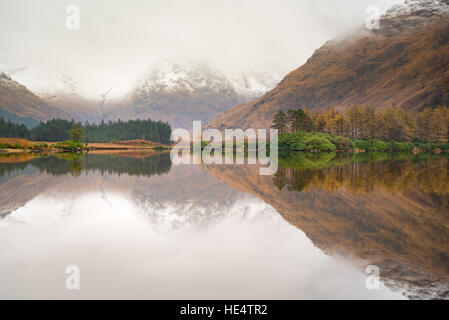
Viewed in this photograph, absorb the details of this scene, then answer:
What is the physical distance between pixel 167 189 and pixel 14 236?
786cm

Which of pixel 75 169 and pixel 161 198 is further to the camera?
pixel 75 169

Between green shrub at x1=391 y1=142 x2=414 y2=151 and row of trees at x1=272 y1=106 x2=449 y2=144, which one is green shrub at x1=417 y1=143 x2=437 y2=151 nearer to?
green shrub at x1=391 y1=142 x2=414 y2=151

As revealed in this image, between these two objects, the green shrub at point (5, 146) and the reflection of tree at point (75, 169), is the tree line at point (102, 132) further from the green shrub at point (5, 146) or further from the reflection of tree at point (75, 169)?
the reflection of tree at point (75, 169)

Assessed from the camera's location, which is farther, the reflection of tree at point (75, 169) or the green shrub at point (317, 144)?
the green shrub at point (317, 144)

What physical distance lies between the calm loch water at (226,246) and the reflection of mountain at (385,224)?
0.03 meters

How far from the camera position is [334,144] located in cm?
7269

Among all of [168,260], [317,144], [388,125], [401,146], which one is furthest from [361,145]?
[168,260]

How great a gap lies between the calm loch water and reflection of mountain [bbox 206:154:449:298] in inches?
1.1

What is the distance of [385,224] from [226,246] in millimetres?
4340

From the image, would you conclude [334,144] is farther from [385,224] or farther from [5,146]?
[5,146]

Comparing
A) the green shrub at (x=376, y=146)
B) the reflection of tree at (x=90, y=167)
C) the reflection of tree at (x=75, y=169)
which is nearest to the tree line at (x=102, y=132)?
the green shrub at (x=376, y=146)

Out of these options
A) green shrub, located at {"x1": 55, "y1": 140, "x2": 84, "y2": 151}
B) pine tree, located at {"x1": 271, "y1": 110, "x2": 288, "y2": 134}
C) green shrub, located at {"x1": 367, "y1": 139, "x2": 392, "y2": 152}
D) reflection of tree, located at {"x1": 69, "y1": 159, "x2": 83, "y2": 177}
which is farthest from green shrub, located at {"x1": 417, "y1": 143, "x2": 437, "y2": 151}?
green shrub, located at {"x1": 55, "y1": 140, "x2": 84, "y2": 151}

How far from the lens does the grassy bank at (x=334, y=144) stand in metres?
68.1

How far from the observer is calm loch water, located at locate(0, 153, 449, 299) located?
451 centimetres
